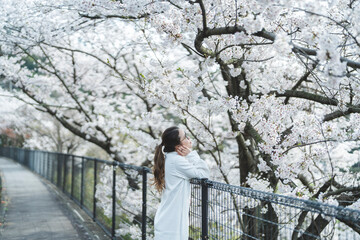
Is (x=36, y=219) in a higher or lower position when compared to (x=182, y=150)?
lower

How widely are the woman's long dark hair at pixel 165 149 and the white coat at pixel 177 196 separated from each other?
0.32 ft

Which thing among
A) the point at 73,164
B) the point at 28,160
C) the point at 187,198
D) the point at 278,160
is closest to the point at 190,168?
the point at 187,198

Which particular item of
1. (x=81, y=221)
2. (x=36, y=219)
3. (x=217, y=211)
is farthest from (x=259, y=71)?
(x=36, y=219)

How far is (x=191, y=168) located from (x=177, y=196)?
0.95ft

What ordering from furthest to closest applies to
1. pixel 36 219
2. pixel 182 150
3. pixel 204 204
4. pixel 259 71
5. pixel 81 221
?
pixel 36 219 < pixel 81 221 < pixel 259 71 < pixel 182 150 < pixel 204 204

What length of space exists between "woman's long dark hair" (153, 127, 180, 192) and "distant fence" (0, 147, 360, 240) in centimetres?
31

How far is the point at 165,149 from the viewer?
346cm

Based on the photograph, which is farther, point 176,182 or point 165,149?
point 165,149

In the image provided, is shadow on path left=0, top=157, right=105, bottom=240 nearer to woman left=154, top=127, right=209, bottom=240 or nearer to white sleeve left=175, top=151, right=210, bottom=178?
woman left=154, top=127, right=209, bottom=240

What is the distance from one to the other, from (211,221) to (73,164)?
750cm

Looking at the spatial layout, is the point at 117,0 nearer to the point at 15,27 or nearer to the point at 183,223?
the point at 183,223

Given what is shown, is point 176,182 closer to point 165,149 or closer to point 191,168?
point 191,168

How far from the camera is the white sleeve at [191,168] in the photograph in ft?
10.5

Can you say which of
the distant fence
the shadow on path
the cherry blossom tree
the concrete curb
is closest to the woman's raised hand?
the distant fence
